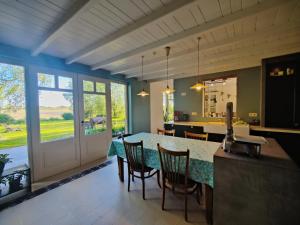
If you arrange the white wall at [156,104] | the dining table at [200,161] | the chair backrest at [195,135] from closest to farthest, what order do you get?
the dining table at [200,161] → the chair backrest at [195,135] → the white wall at [156,104]

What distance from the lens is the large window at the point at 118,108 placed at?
15.5 feet

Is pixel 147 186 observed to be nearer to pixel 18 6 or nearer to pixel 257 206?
pixel 257 206

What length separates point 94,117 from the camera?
3.95m

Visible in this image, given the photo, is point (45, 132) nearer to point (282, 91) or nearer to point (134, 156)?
point (134, 156)

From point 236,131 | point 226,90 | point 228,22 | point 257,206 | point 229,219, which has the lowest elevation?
point 229,219

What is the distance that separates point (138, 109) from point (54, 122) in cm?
267

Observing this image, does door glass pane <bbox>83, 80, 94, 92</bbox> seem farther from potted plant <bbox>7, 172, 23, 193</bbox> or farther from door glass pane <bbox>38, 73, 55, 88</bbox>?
potted plant <bbox>7, 172, 23, 193</bbox>

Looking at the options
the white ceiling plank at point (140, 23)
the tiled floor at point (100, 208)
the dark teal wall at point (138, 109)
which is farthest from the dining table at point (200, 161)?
the dark teal wall at point (138, 109)

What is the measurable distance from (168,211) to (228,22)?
255cm

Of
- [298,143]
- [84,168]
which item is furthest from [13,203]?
[298,143]

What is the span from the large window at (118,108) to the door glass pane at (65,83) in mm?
1387

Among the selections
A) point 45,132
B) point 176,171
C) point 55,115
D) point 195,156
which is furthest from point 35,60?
point 195,156

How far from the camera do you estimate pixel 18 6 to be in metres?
1.57

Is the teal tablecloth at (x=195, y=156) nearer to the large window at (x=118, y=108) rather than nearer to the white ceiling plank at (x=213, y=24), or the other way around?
the white ceiling plank at (x=213, y=24)
